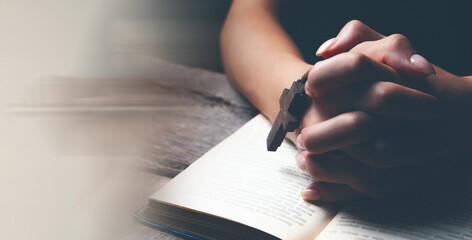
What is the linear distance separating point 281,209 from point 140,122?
1.69ft

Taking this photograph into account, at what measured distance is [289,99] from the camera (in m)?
0.60

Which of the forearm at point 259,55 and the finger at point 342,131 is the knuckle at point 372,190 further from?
the forearm at point 259,55

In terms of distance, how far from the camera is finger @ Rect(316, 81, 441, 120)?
507 millimetres

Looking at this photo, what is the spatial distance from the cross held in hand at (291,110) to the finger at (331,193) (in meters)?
0.10

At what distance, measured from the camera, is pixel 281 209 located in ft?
1.84

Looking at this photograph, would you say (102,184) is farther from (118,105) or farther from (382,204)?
(382,204)

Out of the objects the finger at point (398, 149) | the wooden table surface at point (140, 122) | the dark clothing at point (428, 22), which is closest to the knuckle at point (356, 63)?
the finger at point (398, 149)

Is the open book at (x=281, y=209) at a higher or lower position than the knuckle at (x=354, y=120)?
lower

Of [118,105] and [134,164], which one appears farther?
[118,105]

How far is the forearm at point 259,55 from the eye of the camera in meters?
0.78

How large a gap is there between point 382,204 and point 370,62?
0.73 feet

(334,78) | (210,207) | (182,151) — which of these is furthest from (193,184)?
(334,78)

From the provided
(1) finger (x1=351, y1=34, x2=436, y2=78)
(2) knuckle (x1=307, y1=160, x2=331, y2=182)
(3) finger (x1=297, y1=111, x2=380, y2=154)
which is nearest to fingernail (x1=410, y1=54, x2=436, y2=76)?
(1) finger (x1=351, y1=34, x2=436, y2=78)

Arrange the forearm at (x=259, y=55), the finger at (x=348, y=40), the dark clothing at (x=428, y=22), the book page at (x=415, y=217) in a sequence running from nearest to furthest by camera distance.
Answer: the book page at (x=415, y=217) → the finger at (x=348, y=40) → the forearm at (x=259, y=55) → the dark clothing at (x=428, y=22)
